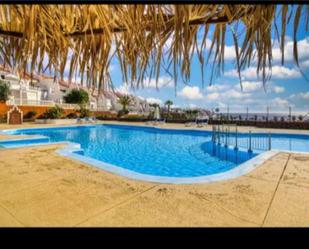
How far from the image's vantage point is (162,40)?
1.35 meters

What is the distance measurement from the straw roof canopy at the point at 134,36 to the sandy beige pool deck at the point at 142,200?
1280 mm

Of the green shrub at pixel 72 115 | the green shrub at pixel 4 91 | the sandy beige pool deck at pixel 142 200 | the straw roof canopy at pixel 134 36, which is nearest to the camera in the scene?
the straw roof canopy at pixel 134 36

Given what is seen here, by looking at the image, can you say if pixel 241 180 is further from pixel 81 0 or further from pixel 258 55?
pixel 81 0

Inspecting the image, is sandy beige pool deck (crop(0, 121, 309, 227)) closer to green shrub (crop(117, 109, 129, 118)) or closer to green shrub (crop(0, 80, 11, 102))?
green shrub (crop(0, 80, 11, 102))

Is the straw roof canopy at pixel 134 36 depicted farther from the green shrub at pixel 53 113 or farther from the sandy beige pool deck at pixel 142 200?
the green shrub at pixel 53 113

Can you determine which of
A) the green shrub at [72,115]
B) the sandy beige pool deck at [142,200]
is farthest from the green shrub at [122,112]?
the sandy beige pool deck at [142,200]

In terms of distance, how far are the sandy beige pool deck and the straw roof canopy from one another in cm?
128

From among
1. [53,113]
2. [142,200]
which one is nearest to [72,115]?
[53,113]

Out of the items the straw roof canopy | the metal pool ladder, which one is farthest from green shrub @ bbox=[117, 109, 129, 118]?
the straw roof canopy

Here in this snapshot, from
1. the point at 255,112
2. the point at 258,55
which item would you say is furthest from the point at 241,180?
the point at 255,112

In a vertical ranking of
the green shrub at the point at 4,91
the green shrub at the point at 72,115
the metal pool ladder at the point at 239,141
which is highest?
the green shrub at the point at 4,91

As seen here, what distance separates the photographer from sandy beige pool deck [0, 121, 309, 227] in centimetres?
186

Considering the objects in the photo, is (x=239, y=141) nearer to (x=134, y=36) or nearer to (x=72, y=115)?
(x=134, y=36)

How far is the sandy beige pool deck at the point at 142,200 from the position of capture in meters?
1.86
